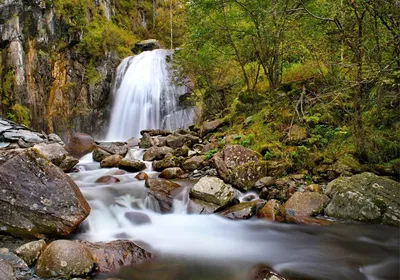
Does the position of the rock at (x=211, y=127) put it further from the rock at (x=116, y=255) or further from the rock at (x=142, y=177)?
the rock at (x=116, y=255)

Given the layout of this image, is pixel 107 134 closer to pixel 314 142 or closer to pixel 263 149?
pixel 263 149

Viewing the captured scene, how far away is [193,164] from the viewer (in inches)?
275

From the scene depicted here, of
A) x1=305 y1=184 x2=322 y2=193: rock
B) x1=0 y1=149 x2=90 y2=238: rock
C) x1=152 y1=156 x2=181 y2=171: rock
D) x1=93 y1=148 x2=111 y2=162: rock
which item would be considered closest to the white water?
x1=0 y1=149 x2=90 y2=238: rock

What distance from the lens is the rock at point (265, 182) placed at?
216 inches

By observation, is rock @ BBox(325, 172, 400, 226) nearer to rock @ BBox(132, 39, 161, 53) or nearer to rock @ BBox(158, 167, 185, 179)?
rock @ BBox(158, 167, 185, 179)

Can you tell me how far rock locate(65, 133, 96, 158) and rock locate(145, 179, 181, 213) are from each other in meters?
5.09

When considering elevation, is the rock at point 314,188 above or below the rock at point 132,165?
above

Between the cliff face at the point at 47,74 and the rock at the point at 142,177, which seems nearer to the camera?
the rock at the point at 142,177

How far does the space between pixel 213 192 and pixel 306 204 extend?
1.57 meters

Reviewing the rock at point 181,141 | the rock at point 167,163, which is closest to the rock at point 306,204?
the rock at point 167,163

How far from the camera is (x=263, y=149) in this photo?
6.59 m

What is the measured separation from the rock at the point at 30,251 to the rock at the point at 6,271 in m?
0.26

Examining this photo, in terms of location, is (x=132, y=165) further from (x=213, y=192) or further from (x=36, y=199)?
(x=36, y=199)

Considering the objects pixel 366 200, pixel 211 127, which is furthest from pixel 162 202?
pixel 211 127
